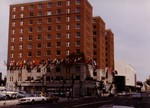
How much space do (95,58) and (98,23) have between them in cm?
1459

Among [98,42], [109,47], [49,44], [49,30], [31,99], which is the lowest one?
[31,99]

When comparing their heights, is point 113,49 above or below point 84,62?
above

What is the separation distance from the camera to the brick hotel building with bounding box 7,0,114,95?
4250 inches

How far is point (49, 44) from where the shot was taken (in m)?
112

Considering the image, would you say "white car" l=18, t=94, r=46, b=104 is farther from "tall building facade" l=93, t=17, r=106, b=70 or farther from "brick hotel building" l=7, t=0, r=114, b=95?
"tall building facade" l=93, t=17, r=106, b=70

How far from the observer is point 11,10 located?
120 metres

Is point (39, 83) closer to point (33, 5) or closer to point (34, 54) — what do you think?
point (34, 54)

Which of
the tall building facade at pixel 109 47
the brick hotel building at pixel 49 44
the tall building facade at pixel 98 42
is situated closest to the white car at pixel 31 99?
the brick hotel building at pixel 49 44

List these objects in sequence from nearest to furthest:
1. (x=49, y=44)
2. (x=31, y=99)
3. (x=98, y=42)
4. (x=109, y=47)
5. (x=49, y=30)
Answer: (x=31, y=99) → (x=49, y=44) → (x=49, y=30) → (x=98, y=42) → (x=109, y=47)

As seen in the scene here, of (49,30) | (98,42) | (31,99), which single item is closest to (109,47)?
(98,42)

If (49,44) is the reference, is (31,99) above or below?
below

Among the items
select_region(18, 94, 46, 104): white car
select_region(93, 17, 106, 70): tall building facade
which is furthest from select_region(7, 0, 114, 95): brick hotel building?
select_region(18, 94, 46, 104): white car

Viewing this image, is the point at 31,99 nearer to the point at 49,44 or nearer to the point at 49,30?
the point at 49,44

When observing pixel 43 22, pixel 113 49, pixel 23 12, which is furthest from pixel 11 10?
pixel 113 49
